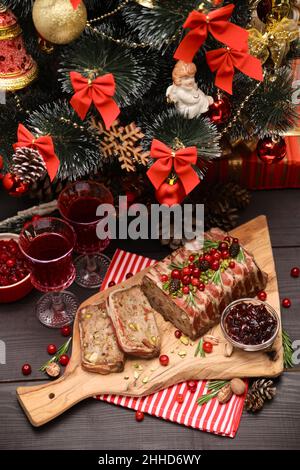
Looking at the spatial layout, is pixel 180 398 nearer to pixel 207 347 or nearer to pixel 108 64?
pixel 207 347

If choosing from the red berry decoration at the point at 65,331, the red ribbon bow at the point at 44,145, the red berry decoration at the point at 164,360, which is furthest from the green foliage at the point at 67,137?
the red berry decoration at the point at 164,360

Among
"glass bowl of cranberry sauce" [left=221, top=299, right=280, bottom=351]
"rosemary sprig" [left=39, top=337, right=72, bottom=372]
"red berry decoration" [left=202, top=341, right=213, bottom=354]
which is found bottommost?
"rosemary sprig" [left=39, top=337, right=72, bottom=372]

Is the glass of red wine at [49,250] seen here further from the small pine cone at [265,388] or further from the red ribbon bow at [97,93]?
the small pine cone at [265,388]

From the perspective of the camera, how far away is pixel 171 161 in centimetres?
173

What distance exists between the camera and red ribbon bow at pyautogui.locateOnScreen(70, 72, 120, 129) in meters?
1.64

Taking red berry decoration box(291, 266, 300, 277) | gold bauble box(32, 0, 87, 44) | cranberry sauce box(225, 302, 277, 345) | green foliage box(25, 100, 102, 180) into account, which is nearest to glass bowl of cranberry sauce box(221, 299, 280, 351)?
cranberry sauce box(225, 302, 277, 345)

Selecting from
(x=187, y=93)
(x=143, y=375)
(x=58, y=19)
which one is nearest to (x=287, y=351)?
(x=143, y=375)

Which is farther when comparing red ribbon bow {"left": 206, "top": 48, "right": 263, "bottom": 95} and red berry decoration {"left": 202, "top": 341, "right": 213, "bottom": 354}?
red berry decoration {"left": 202, "top": 341, "right": 213, "bottom": 354}

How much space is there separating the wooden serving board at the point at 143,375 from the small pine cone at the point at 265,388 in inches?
0.8

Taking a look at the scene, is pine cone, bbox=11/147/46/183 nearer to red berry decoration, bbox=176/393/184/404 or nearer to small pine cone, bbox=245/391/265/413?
red berry decoration, bbox=176/393/184/404

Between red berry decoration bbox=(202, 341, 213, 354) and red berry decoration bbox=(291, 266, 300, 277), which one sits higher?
red berry decoration bbox=(291, 266, 300, 277)

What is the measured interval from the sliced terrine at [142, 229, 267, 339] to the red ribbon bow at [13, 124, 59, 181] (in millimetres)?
413

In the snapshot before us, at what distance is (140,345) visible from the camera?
1.84 m

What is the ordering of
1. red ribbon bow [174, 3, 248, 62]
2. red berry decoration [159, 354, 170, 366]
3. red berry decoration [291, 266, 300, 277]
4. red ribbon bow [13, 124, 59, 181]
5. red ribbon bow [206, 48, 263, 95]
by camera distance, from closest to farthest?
1. red ribbon bow [174, 3, 248, 62]
2. red ribbon bow [206, 48, 263, 95]
3. red ribbon bow [13, 124, 59, 181]
4. red berry decoration [159, 354, 170, 366]
5. red berry decoration [291, 266, 300, 277]
